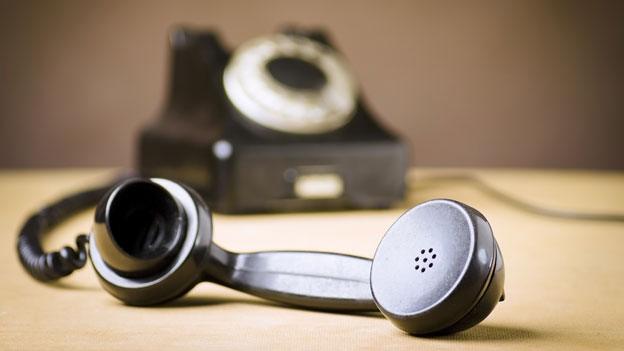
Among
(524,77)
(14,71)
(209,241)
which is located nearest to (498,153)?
(524,77)

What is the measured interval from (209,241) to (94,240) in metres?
0.08

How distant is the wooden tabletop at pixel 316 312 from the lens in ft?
1.85

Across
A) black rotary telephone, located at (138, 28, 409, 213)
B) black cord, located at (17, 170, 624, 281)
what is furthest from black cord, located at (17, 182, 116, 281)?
black rotary telephone, located at (138, 28, 409, 213)

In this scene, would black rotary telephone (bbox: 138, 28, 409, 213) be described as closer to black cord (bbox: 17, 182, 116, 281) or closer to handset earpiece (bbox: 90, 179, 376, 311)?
black cord (bbox: 17, 182, 116, 281)

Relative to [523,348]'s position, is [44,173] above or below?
below

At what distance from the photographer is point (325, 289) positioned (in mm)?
617

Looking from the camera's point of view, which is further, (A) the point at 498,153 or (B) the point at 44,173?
(A) the point at 498,153

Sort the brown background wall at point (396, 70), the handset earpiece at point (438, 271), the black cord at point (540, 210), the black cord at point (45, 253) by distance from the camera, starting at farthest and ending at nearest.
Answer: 1. the brown background wall at point (396, 70)
2. the black cord at point (540, 210)
3. the black cord at point (45, 253)
4. the handset earpiece at point (438, 271)

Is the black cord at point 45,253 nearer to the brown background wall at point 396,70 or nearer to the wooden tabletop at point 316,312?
the wooden tabletop at point 316,312

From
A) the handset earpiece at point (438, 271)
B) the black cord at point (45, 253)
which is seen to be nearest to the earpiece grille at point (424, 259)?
the handset earpiece at point (438, 271)

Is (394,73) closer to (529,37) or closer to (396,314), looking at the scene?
(529,37)

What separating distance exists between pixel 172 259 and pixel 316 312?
11 centimetres

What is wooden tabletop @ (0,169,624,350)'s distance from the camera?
56 centimetres

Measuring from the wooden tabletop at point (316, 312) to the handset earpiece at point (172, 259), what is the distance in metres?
0.02
